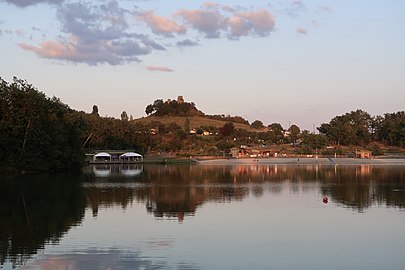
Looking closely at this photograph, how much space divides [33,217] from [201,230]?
25.5 feet

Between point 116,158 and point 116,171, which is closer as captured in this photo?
point 116,171

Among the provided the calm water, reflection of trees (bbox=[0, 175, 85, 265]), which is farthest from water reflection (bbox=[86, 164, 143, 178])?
the calm water

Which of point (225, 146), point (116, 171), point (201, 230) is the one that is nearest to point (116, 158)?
point (116, 171)

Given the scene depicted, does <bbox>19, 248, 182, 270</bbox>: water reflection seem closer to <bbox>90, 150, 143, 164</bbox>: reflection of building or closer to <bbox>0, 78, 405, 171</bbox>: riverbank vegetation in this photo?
<bbox>0, 78, 405, 171</bbox>: riverbank vegetation

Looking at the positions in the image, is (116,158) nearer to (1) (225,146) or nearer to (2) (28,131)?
(1) (225,146)

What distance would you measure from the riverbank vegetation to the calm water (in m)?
25.3

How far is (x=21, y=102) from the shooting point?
60.4 meters

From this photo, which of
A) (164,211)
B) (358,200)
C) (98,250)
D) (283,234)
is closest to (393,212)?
(358,200)

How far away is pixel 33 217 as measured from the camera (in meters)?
24.4

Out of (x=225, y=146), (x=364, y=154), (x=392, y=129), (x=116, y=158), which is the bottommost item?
(x=116, y=158)

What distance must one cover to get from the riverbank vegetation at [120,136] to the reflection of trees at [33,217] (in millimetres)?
22661

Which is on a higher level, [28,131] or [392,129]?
[392,129]

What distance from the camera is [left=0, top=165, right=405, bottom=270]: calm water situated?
15.8 meters

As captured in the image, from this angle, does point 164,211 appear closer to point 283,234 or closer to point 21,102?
point 283,234
